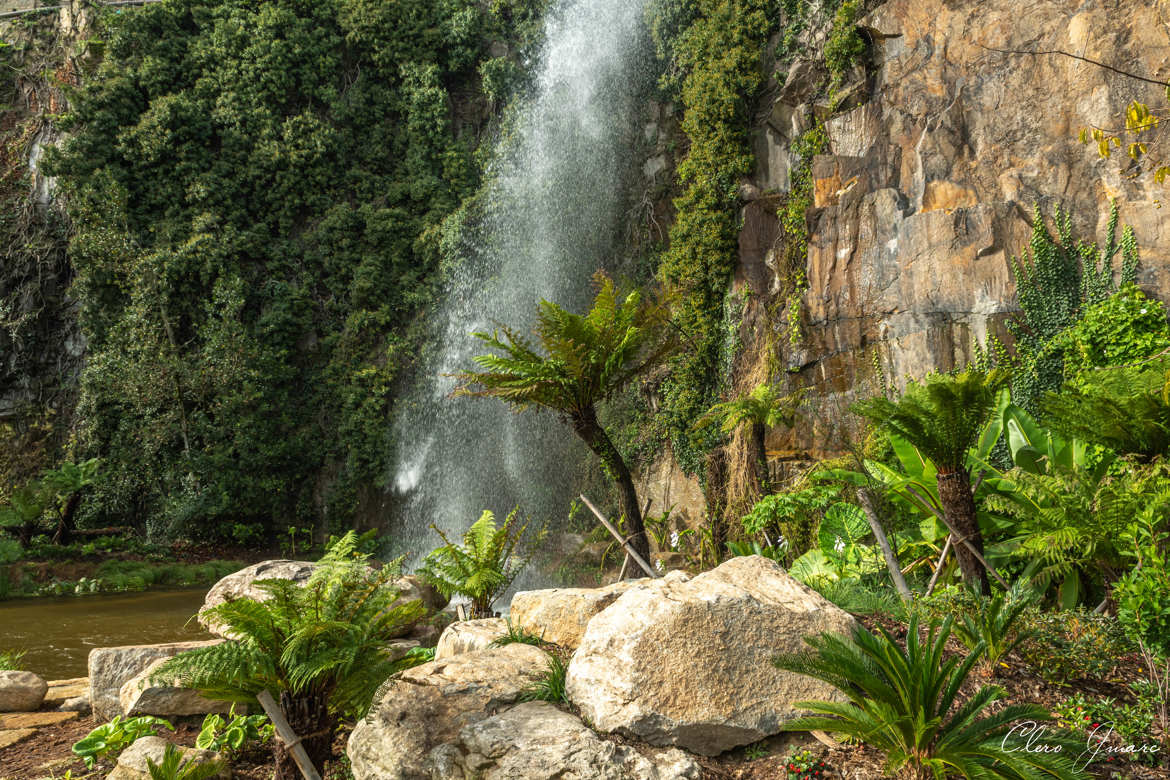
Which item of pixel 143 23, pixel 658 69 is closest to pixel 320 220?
pixel 143 23

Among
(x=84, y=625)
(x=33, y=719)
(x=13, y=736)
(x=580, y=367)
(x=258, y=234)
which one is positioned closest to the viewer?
(x=13, y=736)

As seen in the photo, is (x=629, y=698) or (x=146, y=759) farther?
(x=146, y=759)

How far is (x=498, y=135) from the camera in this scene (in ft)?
49.5

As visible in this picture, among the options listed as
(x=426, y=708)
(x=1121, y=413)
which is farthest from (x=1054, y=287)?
(x=426, y=708)

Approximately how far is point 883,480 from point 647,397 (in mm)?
6895

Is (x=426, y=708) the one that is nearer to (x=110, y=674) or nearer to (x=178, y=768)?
(x=178, y=768)

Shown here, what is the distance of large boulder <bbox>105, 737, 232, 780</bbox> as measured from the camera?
10.5 ft

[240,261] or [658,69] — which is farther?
[240,261]

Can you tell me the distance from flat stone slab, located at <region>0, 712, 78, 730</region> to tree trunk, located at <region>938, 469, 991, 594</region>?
5526mm

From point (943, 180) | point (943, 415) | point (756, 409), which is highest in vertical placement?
point (943, 180)

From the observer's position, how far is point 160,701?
4000mm

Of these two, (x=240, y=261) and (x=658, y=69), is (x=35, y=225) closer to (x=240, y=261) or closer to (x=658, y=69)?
(x=240, y=261)

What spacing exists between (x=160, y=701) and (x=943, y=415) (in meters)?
4.65

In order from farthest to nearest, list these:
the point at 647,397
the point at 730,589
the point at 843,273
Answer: the point at 647,397 → the point at 843,273 → the point at 730,589
